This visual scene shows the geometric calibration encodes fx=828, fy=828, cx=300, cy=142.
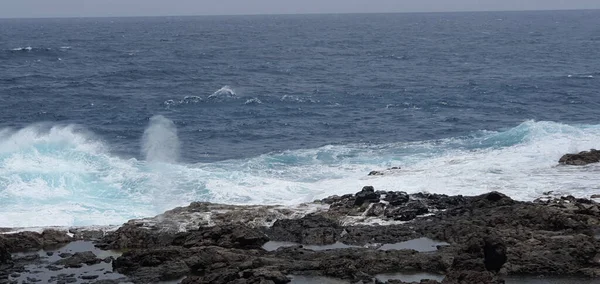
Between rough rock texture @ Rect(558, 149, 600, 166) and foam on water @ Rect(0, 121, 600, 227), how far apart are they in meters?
0.60

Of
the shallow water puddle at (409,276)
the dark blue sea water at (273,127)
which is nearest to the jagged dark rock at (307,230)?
the shallow water puddle at (409,276)

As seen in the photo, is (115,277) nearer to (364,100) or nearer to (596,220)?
(596,220)

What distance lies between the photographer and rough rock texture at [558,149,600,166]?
1564 inches

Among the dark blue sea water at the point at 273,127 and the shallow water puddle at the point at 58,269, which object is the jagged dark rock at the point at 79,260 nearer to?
the shallow water puddle at the point at 58,269

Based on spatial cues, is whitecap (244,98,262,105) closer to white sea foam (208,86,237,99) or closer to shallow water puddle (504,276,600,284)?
white sea foam (208,86,237,99)

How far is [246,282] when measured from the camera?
24391 mm

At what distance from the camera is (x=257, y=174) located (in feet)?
136

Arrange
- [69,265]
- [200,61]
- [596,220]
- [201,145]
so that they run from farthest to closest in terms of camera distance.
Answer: [200,61] → [201,145] → [596,220] → [69,265]

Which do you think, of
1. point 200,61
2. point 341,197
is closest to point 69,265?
point 341,197

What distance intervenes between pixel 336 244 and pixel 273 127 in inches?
1070

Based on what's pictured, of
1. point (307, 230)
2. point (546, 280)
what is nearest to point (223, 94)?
point (307, 230)

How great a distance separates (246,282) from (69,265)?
6.32 meters

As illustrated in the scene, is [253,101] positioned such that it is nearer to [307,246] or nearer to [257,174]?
[257,174]

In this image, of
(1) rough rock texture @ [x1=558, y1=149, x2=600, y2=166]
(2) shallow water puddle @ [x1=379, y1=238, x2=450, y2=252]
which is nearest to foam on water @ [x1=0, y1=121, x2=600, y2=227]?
(1) rough rock texture @ [x1=558, y1=149, x2=600, y2=166]
